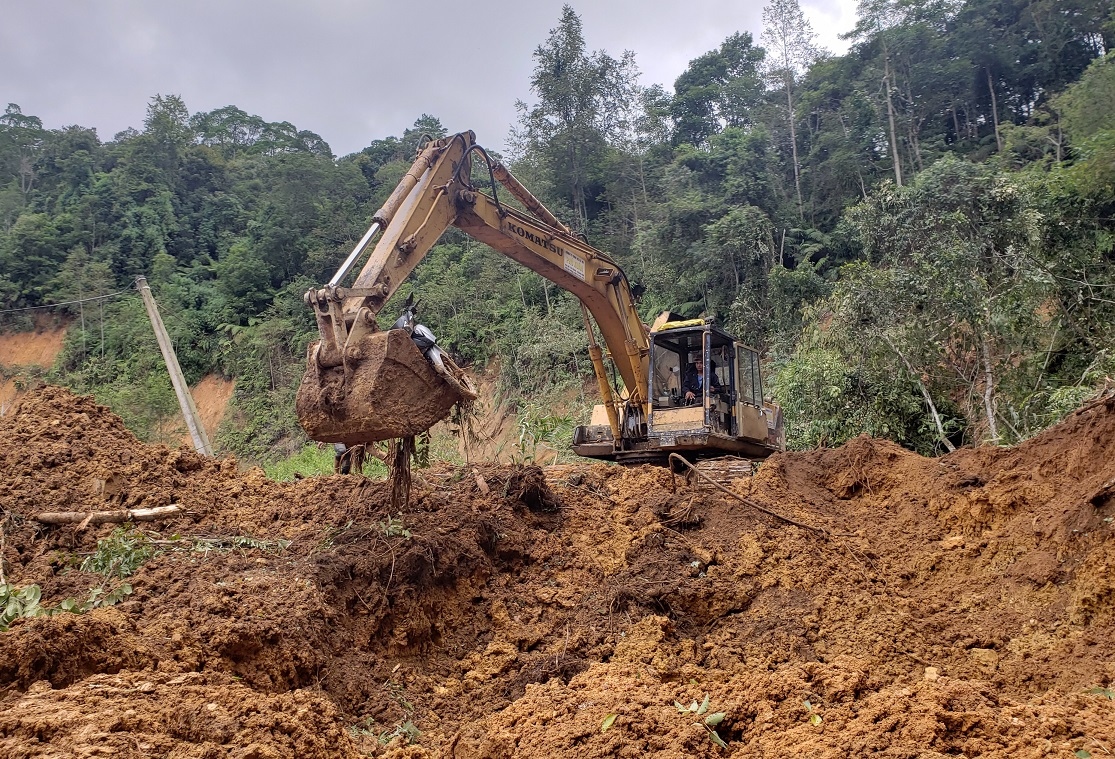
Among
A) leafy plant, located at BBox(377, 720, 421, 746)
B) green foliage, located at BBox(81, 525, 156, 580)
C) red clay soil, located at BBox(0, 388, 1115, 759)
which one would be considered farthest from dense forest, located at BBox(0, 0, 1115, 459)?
green foliage, located at BBox(81, 525, 156, 580)

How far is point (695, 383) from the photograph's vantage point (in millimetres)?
10422

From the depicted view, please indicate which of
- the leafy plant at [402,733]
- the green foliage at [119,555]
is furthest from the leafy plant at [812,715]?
the green foliage at [119,555]

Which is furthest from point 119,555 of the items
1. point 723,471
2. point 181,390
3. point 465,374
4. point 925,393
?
point 925,393

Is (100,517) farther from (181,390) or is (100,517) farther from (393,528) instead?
(181,390)


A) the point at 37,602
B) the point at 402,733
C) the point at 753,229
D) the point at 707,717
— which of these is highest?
the point at 753,229

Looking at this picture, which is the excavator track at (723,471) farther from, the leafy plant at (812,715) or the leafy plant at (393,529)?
the leafy plant at (812,715)

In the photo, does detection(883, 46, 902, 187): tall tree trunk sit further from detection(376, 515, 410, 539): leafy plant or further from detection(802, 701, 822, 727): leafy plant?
detection(802, 701, 822, 727): leafy plant

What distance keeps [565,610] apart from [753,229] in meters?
19.8

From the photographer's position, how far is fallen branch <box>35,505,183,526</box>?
6.27 meters

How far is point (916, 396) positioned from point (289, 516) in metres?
11.7

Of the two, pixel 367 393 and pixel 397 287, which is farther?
pixel 397 287

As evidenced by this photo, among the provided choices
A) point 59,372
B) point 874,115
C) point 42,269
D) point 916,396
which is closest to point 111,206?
point 42,269

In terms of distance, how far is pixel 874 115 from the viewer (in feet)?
97.2

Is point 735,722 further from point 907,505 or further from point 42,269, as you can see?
point 42,269
